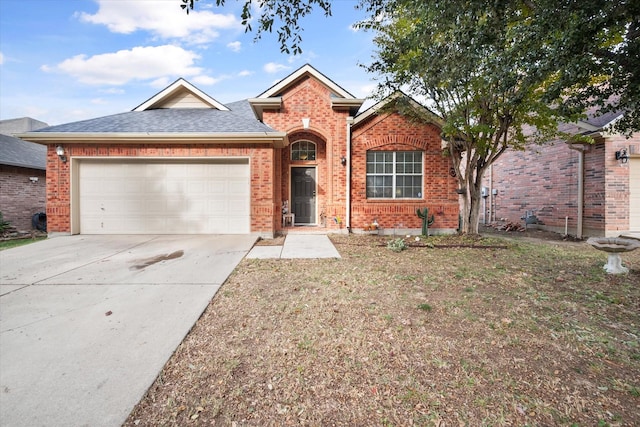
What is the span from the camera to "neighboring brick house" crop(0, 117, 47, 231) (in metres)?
11.5

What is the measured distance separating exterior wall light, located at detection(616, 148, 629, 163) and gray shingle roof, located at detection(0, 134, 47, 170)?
2197 centimetres

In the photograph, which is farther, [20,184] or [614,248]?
[20,184]

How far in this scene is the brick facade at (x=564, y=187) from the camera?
9.48 metres

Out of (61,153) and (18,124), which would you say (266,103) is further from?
(18,124)

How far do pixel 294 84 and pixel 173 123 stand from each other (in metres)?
4.32

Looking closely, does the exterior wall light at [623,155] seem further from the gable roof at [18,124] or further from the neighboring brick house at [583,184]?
the gable roof at [18,124]

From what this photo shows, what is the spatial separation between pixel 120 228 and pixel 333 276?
7647 mm

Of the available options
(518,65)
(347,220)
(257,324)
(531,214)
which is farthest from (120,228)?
(531,214)

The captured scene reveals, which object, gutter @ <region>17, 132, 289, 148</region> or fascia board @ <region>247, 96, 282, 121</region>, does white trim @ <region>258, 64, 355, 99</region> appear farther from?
gutter @ <region>17, 132, 289, 148</region>

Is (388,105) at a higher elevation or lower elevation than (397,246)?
higher

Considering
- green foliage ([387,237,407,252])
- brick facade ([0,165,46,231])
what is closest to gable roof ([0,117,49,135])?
brick facade ([0,165,46,231])

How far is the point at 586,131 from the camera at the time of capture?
9867mm

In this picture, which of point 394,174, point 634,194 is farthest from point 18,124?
point 634,194

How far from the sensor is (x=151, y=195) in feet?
29.7
